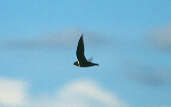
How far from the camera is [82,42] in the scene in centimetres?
4972

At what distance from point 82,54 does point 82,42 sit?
Answer: 6.53ft

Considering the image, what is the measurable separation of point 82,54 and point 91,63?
130 inches

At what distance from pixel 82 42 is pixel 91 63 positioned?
10.6 feet

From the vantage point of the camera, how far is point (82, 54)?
5103cm

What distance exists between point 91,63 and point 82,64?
2.23 metres

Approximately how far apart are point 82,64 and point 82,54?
1.58m

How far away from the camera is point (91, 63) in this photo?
48.1 metres

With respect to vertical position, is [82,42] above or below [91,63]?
above

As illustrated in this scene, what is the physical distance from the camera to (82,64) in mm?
50062
